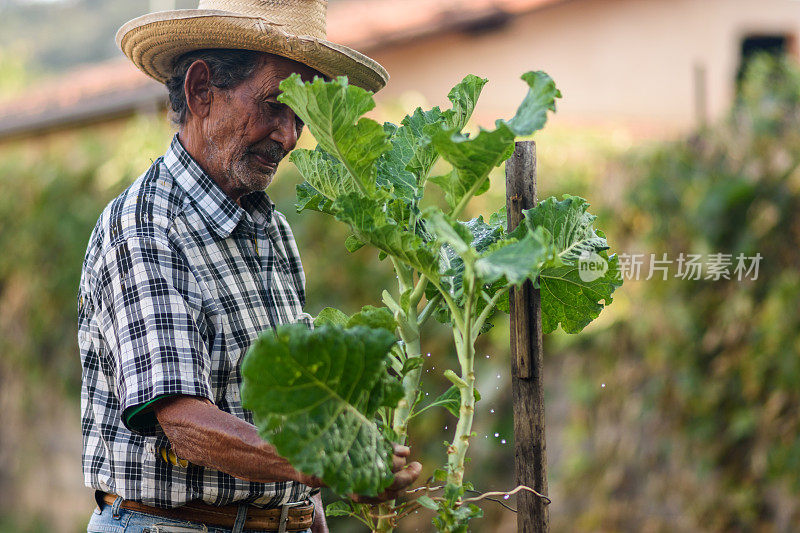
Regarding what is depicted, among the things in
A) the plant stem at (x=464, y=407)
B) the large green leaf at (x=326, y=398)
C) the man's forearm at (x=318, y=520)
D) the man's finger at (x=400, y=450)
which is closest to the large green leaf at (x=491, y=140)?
the plant stem at (x=464, y=407)

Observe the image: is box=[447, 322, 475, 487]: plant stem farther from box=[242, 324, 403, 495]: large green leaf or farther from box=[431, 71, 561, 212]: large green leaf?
box=[431, 71, 561, 212]: large green leaf

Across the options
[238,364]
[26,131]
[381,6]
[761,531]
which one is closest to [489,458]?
[761,531]

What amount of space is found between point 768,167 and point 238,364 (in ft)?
10.9

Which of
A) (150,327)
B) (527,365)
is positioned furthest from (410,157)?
(150,327)

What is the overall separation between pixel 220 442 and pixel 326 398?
1.00 ft

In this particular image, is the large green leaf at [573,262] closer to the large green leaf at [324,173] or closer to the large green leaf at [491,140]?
the large green leaf at [491,140]

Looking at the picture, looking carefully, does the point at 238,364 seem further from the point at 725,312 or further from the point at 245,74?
the point at 725,312

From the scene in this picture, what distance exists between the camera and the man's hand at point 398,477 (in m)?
1.58

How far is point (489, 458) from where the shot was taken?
4895 millimetres

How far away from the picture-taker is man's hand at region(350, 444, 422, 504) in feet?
5.20

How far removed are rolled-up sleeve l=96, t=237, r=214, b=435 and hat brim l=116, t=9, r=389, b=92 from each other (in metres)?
0.58

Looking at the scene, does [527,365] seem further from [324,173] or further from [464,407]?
[324,173]

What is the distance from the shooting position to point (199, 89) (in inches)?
88.3

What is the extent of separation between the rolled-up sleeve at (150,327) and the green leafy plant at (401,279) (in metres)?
0.29
